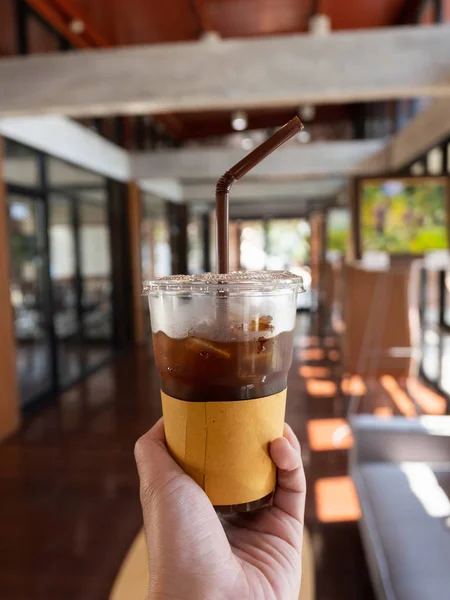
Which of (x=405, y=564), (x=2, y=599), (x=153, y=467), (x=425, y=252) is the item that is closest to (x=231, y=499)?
(x=153, y=467)

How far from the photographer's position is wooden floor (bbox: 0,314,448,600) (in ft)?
8.01

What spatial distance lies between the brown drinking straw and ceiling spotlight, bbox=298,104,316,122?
778 centimetres

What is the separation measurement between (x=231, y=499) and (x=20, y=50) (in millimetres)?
4992

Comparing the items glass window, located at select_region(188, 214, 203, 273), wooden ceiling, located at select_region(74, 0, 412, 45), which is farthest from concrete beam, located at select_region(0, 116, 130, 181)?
glass window, located at select_region(188, 214, 203, 273)

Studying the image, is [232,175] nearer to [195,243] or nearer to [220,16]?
[220,16]

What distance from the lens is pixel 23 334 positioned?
4.93m

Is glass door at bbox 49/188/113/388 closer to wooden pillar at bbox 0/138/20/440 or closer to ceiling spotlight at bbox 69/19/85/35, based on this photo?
wooden pillar at bbox 0/138/20/440

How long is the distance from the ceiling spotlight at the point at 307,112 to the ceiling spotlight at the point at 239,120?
1.02 metres

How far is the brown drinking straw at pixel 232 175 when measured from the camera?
77 centimetres

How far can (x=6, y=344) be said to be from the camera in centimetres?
434

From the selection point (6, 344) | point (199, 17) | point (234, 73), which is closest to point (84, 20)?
point (199, 17)

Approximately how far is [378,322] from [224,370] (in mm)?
4863

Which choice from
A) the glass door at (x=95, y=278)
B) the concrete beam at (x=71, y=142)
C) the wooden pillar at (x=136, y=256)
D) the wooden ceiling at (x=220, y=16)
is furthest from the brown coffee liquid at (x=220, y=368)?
the wooden pillar at (x=136, y=256)

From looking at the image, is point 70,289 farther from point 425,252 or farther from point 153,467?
point 153,467
